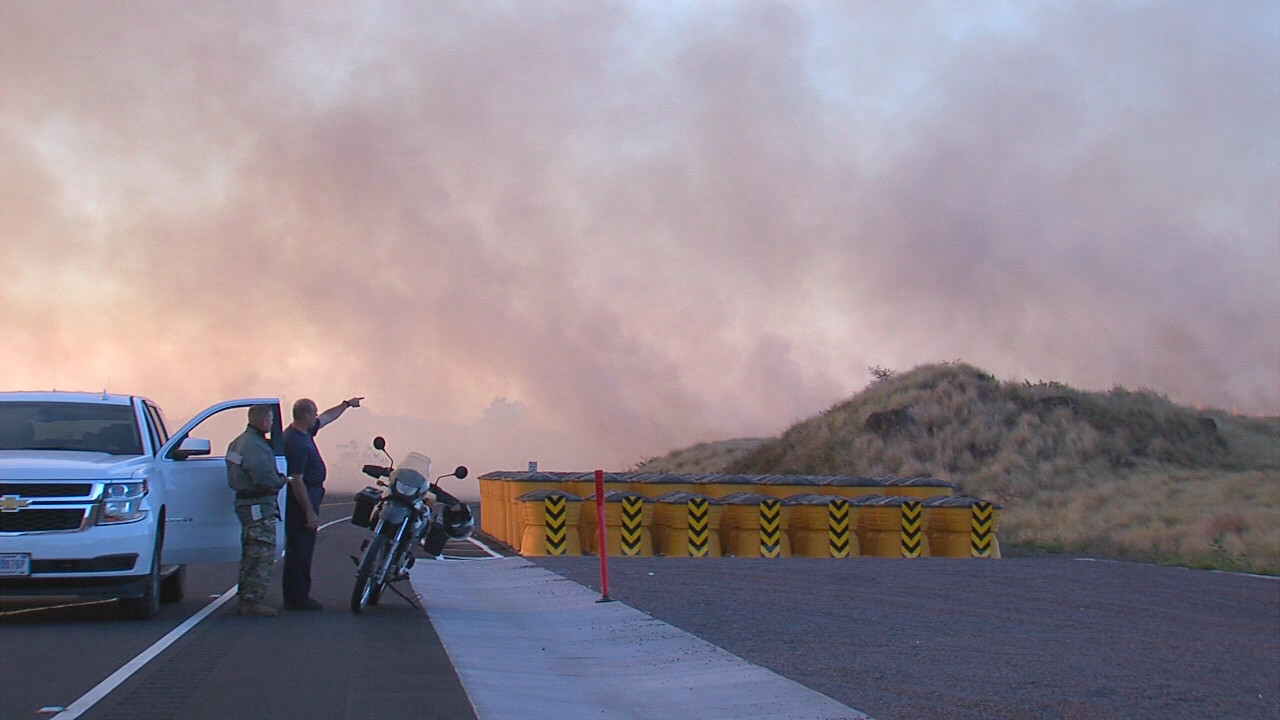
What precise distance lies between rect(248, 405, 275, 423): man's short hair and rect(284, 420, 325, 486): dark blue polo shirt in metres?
0.32

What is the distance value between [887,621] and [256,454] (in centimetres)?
736

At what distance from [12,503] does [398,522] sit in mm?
3405

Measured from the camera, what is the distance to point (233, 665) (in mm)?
9180

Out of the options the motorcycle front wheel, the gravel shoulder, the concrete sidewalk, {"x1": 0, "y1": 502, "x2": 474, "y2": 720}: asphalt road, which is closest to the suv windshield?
{"x1": 0, "y1": 502, "x2": 474, "y2": 720}: asphalt road

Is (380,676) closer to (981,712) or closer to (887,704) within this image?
(887,704)

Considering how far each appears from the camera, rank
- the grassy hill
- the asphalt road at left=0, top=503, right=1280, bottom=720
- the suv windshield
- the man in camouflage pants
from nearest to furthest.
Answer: the asphalt road at left=0, top=503, right=1280, bottom=720
the man in camouflage pants
the suv windshield
the grassy hill

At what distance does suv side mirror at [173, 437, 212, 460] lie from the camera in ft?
40.9

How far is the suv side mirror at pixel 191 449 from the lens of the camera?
→ 40.9 ft

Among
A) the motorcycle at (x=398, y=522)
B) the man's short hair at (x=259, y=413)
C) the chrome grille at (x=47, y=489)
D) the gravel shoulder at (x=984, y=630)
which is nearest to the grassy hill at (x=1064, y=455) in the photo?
the gravel shoulder at (x=984, y=630)

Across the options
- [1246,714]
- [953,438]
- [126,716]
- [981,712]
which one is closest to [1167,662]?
[1246,714]

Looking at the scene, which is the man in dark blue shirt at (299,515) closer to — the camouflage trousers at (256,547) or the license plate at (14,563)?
the camouflage trousers at (256,547)

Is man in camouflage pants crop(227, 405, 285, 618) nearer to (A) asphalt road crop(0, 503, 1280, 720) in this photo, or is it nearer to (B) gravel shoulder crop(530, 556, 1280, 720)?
(A) asphalt road crop(0, 503, 1280, 720)

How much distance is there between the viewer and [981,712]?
916 centimetres

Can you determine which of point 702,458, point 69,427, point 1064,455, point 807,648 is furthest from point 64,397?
point 702,458
